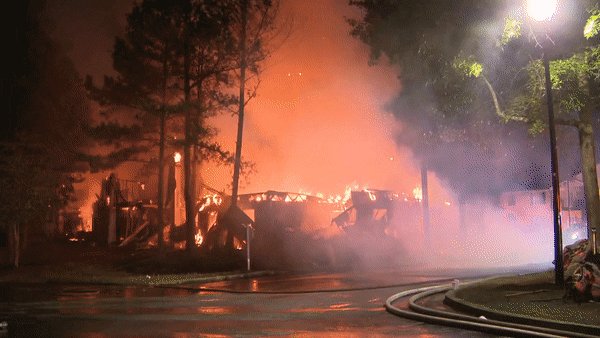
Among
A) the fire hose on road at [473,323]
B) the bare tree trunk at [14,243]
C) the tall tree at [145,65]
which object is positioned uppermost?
the tall tree at [145,65]

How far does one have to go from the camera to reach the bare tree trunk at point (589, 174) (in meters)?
16.0

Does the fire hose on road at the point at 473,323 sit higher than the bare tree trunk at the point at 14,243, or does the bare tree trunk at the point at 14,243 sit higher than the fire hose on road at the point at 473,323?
the bare tree trunk at the point at 14,243

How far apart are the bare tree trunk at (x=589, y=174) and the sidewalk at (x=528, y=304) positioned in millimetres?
1862

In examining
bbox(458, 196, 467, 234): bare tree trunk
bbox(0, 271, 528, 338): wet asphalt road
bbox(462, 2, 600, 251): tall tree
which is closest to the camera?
bbox(0, 271, 528, 338): wet asphalt road

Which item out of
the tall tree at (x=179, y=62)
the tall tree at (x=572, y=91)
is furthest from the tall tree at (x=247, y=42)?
the tall tree at (x=572, y=91)

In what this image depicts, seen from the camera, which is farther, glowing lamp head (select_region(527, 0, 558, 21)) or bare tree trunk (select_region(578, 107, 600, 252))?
bare tree trunk (select_region(578, 107, 600, 252))

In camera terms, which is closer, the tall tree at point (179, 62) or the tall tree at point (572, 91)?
the tall tree at point (572, 91)

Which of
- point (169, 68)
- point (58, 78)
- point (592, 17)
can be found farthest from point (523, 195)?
point (592, 17)

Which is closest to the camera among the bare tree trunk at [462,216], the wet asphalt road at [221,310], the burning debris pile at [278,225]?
the wet asphalt road at [221,310]

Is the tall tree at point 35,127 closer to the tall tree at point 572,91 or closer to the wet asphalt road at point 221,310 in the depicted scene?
the wet asphalt road at point 221,310

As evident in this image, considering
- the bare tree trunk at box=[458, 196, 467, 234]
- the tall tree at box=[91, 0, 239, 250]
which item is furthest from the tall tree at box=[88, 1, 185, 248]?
the bare tree trunk at box=[458, 196, 467, 234]

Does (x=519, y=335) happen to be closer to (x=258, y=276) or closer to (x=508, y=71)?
(x=508, y=71)

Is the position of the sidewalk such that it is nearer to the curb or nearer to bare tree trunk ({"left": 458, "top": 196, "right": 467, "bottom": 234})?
the curb

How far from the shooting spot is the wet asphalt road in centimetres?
1065
